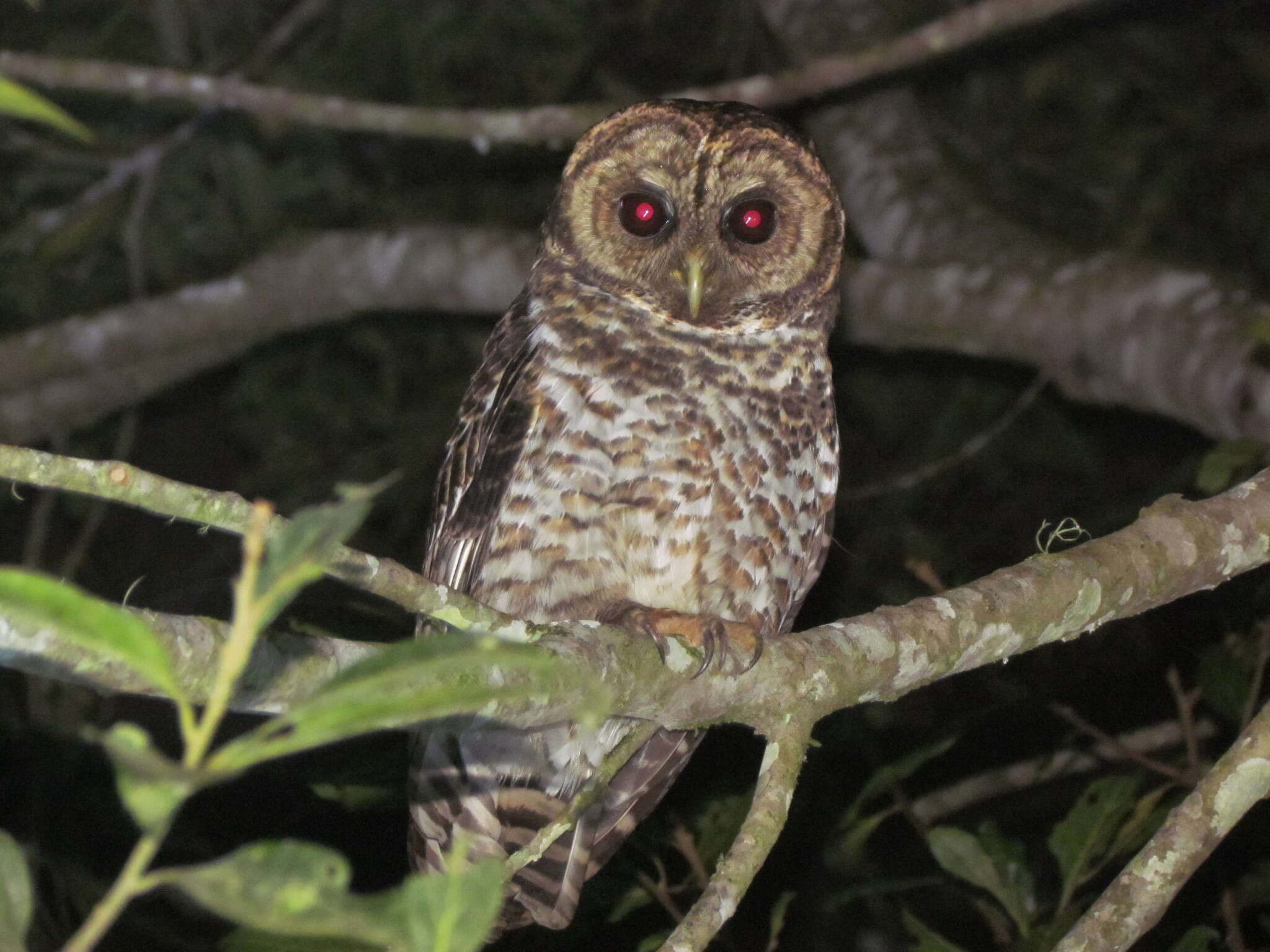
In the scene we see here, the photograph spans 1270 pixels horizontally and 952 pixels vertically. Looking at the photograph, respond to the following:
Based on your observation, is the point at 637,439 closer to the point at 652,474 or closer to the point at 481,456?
the point at 652,474

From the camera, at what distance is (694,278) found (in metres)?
2.88

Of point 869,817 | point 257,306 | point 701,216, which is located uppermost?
point 257,306

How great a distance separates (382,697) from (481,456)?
6.62 feet

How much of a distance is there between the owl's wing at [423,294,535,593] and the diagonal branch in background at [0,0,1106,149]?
103cm

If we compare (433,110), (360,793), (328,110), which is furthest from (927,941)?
(328,110)

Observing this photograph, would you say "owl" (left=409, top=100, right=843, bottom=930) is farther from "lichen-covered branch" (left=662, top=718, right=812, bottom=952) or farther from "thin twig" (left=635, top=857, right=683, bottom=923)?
"lichen-covered branch" (left=662, top=718, right=812, bottom=952)

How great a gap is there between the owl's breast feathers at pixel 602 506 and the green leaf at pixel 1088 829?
717mm

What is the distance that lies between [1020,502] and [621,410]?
293 centimetres

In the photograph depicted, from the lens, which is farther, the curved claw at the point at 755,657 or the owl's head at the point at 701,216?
the owl's head at the point at 701,216

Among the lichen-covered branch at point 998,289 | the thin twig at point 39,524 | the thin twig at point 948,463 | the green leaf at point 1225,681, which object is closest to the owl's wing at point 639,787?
the green leaf at point 1225,681

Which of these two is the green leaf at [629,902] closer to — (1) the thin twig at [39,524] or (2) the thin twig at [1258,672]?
(2) the thin twig at [1258,672]

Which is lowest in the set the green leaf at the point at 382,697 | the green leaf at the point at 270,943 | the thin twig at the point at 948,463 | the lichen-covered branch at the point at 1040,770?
the green leaf at the point at 382,697

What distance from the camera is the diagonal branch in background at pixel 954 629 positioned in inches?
73.4

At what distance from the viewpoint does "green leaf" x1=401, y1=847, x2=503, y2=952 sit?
31.6 inches
